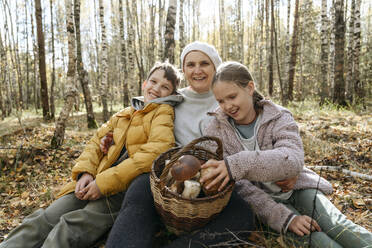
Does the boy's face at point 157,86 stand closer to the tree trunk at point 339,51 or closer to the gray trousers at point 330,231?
the gray trousers at point 330,231

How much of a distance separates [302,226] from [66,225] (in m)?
1.81

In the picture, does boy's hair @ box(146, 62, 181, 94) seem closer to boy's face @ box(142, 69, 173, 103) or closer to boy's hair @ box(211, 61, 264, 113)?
boy's face @ box(142, 69, 173, 103)

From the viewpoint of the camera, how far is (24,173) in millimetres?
4133

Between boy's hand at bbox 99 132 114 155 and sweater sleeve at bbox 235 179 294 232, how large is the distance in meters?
1.43

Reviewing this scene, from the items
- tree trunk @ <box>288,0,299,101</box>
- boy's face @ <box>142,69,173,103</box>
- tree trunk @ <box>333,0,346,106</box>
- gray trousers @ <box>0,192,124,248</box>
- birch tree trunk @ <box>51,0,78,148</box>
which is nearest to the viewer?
gray trousers @ <box>0,192,124,248</box>

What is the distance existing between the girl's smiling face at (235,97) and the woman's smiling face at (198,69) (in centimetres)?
64

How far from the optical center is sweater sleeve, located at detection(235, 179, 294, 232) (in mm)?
1768

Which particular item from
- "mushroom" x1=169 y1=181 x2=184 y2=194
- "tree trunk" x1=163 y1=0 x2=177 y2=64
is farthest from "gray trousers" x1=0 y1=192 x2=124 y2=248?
"tree trunk" x1=163 y1=0 x2=177 y2=64

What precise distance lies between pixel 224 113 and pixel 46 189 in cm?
300

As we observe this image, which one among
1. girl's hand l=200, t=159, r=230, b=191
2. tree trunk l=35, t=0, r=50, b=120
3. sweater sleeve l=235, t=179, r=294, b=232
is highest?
tree trunk l=35, t=0, r=50, b=120

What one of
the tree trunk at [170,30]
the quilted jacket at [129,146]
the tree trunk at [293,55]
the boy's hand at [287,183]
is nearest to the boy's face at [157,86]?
the quilted jacket at [129,146]

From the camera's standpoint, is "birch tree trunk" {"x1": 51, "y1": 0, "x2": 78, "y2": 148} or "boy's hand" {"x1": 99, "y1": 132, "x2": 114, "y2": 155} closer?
"boy's hand" {"x1": 99, "y1": 132, "x2": 114, "y2": 155}

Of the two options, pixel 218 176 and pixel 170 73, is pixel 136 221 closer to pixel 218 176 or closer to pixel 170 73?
pixel 218 176

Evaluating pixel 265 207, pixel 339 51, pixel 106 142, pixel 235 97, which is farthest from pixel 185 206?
pixel 339 51
